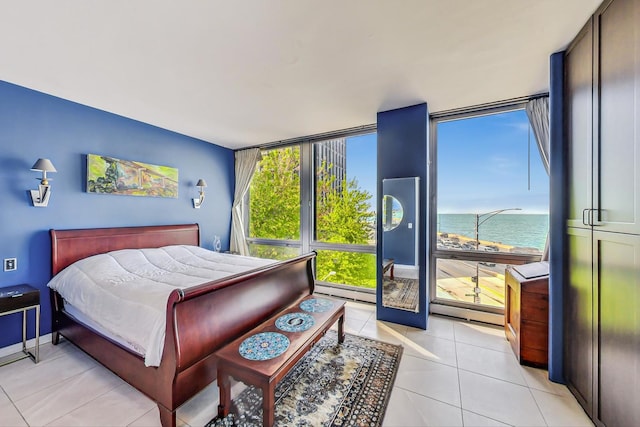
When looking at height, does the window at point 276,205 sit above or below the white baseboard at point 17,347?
above

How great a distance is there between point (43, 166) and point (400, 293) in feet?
13.1

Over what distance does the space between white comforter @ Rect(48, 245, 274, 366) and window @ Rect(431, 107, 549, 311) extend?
2.43 m

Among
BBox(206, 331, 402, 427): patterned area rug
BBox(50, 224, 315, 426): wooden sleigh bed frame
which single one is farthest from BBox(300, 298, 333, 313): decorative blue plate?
BBox(206, 331, 402, 427): patterned area rug

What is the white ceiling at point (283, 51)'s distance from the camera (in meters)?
1.54

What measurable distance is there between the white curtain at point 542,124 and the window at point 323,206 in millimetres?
1816

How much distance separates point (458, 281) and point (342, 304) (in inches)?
68.2

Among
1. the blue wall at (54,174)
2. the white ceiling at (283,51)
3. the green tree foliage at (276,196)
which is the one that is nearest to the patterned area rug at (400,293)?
the green tree foliage at (276,196)

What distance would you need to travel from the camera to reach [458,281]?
3.18 m

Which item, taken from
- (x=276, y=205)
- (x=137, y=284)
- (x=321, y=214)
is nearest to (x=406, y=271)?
(x=321, y=214)

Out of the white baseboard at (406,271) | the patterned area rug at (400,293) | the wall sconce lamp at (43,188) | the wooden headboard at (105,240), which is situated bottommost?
the patterned area rug at (400,293)

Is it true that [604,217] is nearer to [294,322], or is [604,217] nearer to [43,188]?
[294,322]

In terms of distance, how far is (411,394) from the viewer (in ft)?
5.99

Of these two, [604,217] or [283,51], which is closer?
[604,217]

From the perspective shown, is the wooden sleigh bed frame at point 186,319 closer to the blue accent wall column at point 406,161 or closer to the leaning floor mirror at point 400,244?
the leaning floor mirror at point 400,244
